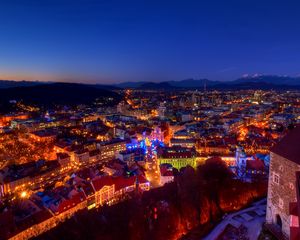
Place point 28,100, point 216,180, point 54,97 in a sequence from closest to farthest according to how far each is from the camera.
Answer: point 216,180 < point 28,100 < point 54,97

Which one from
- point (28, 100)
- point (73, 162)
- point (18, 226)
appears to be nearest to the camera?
point (18, 226)

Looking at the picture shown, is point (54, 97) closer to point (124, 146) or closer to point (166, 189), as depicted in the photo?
point (124, 146)

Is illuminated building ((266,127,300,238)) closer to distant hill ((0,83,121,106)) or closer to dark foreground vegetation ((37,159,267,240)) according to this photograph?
dark foreground vegetation ((37,159,267,240))


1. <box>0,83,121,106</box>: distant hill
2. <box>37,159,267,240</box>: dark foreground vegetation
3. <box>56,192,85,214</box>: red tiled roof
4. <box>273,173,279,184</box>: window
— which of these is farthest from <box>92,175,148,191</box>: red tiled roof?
<box>0,83,121,106</box>: distant hill

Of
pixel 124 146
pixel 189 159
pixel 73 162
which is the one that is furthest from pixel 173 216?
pixel 124 146

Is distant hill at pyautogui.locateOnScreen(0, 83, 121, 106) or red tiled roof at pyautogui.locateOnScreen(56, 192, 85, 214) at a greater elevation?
distant hill at pyautogui.locateOnScreen(0, 83, 121, 106)

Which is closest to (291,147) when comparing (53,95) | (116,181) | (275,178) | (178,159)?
(275,178)

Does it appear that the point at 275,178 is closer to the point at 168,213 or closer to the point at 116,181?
the point at 168,213
